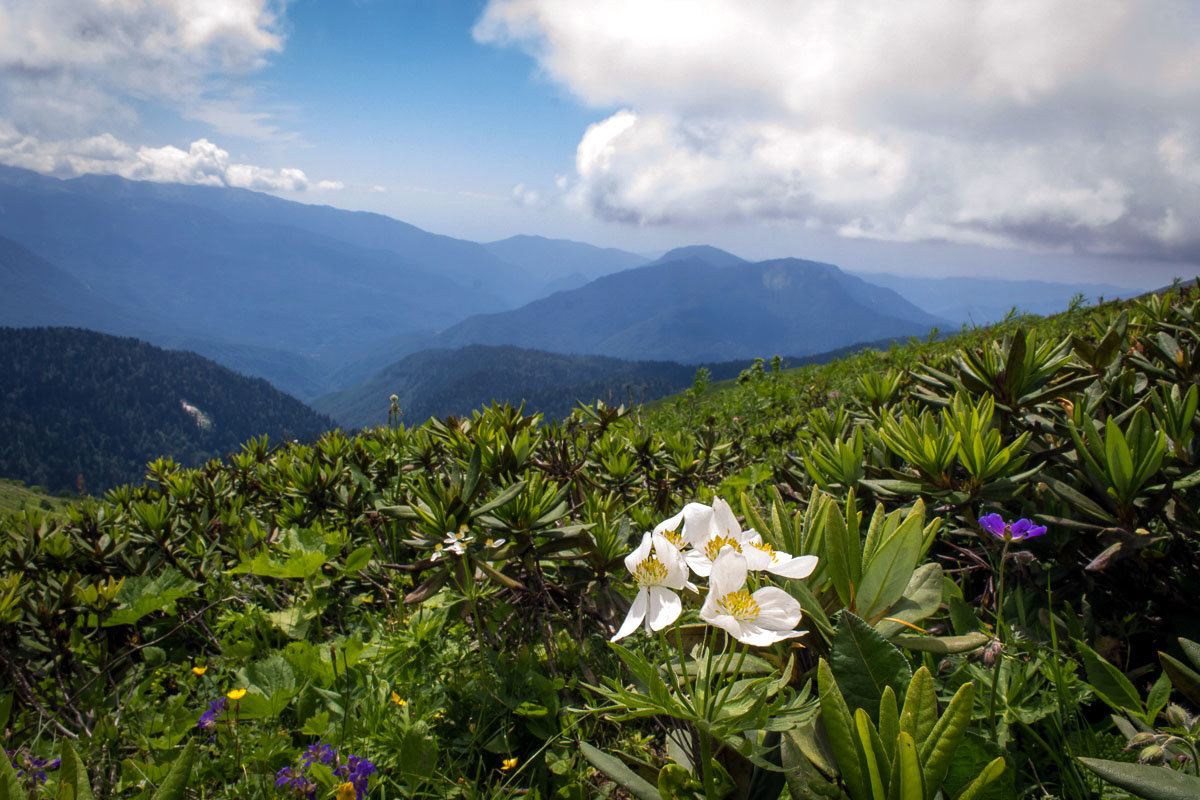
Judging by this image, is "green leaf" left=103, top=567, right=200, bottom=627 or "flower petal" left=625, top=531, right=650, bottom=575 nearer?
"flower petal" left=625, top=531, right=650, bottom=575

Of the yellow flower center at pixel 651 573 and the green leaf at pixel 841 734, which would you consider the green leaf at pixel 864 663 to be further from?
the yellow flower center at pixel 651 573

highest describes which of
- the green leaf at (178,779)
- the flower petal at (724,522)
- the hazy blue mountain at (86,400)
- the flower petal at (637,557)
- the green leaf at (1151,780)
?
the flower petal at (724,522)

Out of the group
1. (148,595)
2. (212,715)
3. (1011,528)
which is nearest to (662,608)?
(1011,528)

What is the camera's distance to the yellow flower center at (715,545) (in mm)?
1314

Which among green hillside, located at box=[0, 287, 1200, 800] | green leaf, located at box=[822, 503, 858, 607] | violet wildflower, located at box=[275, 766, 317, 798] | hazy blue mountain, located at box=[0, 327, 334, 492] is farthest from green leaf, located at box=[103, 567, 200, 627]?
hazy blue mountain, located at box=[0, 327, 334, 492]

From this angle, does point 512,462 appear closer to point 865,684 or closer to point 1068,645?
point 865,684

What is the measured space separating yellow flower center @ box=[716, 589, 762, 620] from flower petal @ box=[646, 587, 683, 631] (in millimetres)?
85

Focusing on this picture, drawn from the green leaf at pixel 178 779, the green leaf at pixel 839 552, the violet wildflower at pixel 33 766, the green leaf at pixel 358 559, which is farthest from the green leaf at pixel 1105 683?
the violet wildflower at pixel 33 766

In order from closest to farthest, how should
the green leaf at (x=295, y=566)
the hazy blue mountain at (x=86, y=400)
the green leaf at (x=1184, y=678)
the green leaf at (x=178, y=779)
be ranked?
the green leaf at (x=178, y=779) → the green leaf at (x=1184, y=678) → the green leaf at (x=295, y=566) → the hazy blue mountain at (x=86, y=400)

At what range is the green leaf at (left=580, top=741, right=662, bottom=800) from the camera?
4.26ft

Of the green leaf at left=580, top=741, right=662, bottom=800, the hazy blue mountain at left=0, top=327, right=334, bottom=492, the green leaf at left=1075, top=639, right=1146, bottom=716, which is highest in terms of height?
the green leaf at left=1075, top=639, right=1146, bottom=716

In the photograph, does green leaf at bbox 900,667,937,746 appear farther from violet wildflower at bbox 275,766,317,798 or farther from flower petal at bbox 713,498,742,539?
violet wildflower at bbox 275,766,317,798

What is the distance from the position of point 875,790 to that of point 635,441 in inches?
108

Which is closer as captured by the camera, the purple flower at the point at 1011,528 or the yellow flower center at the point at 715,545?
the yellow flower center at the point at 715,545
